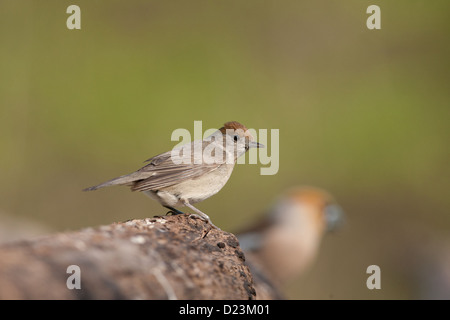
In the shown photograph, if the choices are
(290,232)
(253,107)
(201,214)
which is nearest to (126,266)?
(201,214)

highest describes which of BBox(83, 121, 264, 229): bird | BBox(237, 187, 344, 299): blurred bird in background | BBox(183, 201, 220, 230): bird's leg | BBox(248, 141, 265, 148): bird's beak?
BBox(248, 141, 265, 148): bird's beak

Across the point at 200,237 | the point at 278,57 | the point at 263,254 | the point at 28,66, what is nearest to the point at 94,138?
the point at 28,66

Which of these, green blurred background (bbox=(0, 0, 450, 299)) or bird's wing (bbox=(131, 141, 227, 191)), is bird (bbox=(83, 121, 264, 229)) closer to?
bird's wing (bbox=(131, 141, 227, 191))

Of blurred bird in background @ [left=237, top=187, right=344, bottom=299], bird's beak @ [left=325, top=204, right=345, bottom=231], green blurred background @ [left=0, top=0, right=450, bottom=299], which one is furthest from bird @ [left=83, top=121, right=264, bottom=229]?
green blurred background @ [left=0, top=0, right=450, bottom=299]

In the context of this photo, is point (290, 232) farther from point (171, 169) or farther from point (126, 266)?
point (126, 266)

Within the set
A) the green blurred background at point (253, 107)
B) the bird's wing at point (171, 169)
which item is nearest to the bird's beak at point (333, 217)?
the green blurred background at point (253, 107)
